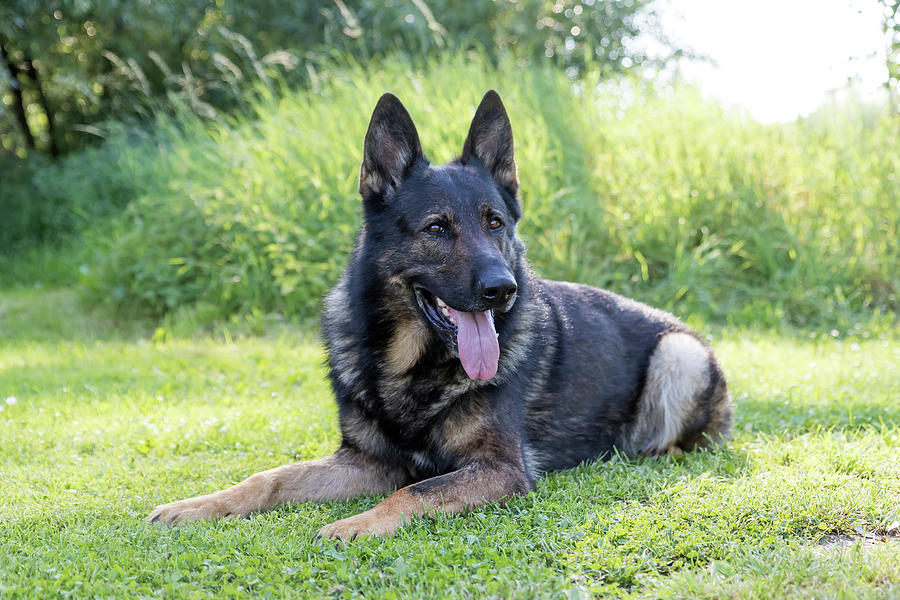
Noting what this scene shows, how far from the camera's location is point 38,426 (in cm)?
502

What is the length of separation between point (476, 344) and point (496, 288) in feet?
1.00

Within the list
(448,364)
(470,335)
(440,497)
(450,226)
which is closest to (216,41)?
(450,226)

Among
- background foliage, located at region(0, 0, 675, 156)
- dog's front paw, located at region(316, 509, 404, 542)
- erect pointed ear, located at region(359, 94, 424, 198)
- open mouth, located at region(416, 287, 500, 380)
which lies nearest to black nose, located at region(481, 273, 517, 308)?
open mouth, located at region(416, 287, 500, 380)

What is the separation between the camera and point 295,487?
3.80m

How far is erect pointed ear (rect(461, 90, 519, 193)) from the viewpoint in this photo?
13.7 feet

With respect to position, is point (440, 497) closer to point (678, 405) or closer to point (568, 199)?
point (678, 405)

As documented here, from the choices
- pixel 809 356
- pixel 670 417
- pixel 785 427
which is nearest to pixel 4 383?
pixel 670 417

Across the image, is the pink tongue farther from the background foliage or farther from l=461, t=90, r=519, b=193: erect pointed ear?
the background foliage

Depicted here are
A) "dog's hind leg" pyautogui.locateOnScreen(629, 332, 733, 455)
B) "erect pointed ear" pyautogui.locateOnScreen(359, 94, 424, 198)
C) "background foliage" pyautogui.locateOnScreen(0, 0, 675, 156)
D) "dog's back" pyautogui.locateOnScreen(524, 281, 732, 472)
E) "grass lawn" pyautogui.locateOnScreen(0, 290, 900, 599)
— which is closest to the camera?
"grass lawn" pyautogui.locateOnScreen(0, 290, 900, 599)

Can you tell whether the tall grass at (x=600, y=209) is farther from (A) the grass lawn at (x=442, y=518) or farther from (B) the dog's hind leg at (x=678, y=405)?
(B) the dog's hind leg at (x=678, y=405)

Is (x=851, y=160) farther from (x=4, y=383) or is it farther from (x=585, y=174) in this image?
(x=4, y=383)

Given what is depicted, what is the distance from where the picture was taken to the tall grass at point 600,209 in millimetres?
8258

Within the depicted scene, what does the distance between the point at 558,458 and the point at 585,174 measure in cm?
531

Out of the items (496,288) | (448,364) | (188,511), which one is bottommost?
(188,511)
